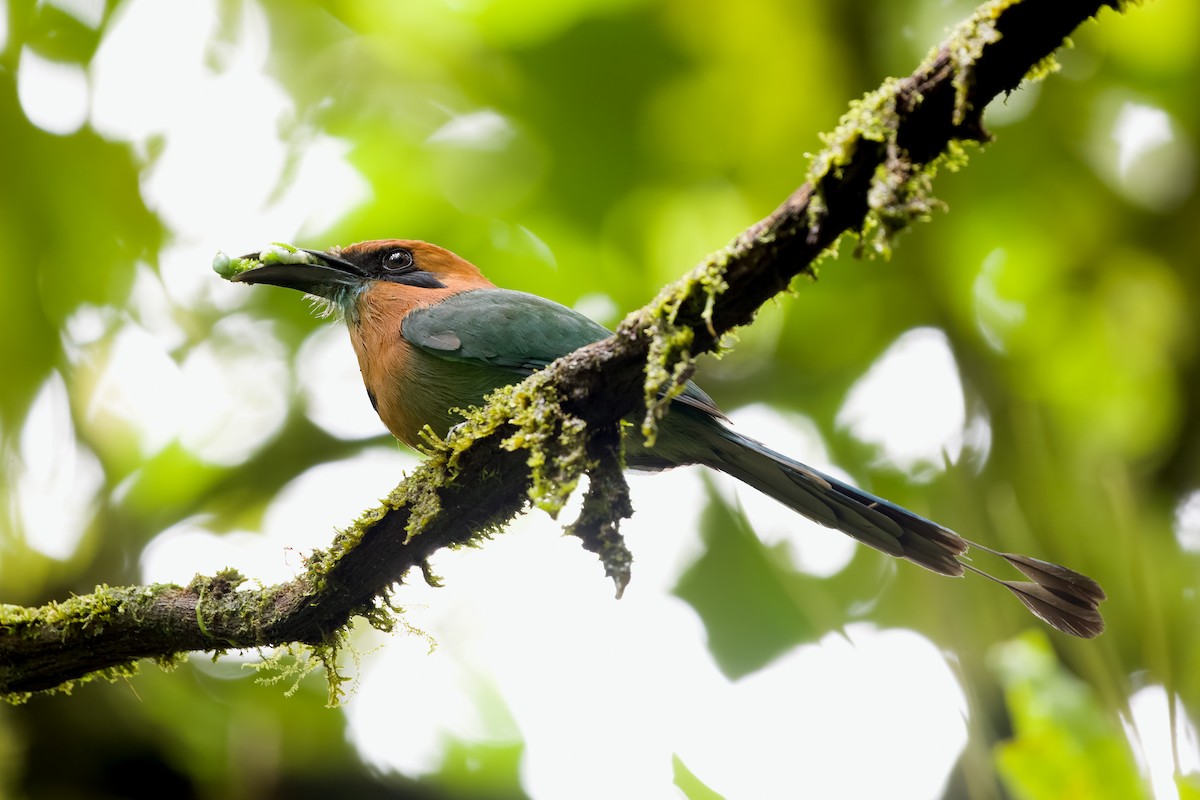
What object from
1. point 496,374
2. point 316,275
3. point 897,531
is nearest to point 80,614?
point 496,374

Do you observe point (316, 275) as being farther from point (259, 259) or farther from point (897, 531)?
point (897, 531)

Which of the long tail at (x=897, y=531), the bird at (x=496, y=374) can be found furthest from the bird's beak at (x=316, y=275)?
the long tail at (x=897, y=531)

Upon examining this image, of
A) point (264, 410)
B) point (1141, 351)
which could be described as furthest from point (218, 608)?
point (1141, 351)

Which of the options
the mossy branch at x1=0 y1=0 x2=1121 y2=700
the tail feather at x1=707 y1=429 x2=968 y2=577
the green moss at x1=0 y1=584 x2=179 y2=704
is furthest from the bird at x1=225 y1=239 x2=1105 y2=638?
the green moss at x1=0 y1=584 x2=179 y2=704

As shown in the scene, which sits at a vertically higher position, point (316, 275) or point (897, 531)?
point (316, 275)

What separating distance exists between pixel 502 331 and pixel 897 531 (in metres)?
1.63

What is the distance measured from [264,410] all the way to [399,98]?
199 centimetres

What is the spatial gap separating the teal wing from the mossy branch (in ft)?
3.00

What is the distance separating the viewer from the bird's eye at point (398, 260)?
483cm

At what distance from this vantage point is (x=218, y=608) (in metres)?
3.16

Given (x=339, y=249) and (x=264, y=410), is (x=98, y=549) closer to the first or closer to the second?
(x=264, y=410)

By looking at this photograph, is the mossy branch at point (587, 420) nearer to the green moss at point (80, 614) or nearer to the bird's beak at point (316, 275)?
the green moss at point (80, 614)

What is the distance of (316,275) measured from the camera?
4.63 meters

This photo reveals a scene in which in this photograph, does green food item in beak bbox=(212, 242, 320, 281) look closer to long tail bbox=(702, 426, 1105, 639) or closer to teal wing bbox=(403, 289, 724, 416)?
teal wing bbox=(403, 289, 724, 416)
